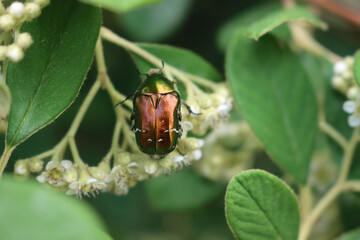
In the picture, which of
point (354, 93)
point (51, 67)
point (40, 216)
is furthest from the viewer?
point (354, 93)

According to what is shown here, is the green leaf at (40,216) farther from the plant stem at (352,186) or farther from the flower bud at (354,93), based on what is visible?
the plant stem at (352,186)

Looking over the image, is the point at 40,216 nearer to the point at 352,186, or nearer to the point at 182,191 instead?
the point at 352,186

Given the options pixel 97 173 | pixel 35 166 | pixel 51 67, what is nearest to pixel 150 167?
pixel 97 173

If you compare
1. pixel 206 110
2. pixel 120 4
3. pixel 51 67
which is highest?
pixel 120 4

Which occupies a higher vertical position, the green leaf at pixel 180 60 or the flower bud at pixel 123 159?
the green leaf at pixel 180 60

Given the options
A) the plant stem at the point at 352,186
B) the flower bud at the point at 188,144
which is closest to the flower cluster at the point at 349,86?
the plant stem at the point at 352,186

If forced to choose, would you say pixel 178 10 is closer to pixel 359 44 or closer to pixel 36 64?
pixel 359 44

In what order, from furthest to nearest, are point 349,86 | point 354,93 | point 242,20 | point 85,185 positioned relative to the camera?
1. point 242,20
2. point 349,86
3. point 354,93
4. point 85,185
